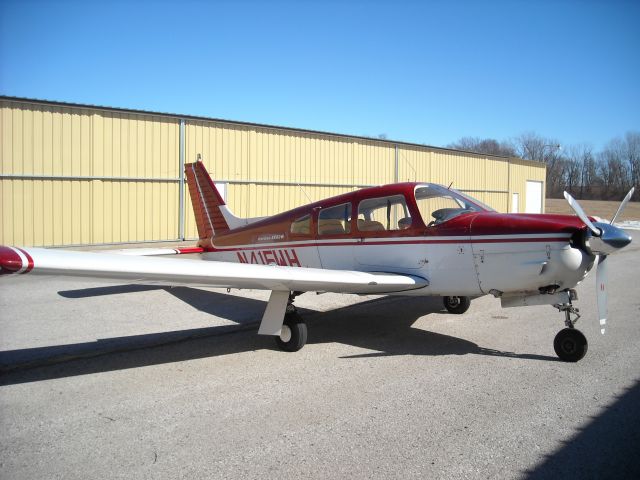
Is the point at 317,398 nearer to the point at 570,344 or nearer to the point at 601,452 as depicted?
the point at 601,452

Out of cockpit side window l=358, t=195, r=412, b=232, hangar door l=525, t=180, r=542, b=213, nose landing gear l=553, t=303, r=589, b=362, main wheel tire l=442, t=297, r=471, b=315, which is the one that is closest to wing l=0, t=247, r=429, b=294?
cockpit side window l=358, t=195, r=412, b=232

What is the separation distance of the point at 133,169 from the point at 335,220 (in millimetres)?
9778

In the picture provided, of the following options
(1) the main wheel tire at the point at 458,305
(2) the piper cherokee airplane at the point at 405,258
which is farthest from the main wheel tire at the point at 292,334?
(1) the main wheel tire at the point at 458,305

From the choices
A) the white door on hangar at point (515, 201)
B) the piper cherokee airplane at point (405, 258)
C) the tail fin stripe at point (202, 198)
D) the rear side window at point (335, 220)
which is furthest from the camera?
the white door on hangar at point (515, 201)

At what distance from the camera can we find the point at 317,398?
454cm

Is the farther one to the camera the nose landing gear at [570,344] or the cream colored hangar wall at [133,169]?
the cream colored hangar wall at [133,169]

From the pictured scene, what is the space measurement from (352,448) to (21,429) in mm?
2551

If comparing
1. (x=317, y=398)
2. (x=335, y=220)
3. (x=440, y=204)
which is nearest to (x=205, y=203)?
(x=335, y=220)

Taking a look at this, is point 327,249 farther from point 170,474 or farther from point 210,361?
point 170,474

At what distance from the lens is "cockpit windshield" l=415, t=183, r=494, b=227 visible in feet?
20.5

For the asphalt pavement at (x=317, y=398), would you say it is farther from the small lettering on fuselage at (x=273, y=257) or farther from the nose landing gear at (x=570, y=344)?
the small lettering on fuselage at (x=273, y=257)

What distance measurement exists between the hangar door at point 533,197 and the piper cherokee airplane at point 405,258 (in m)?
27.2

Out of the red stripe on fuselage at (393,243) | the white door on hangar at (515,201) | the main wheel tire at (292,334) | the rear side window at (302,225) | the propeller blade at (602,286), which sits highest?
the white door on hangar at (515,201)

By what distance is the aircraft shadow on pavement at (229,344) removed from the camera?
5.49m
